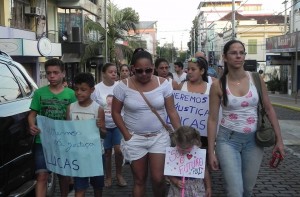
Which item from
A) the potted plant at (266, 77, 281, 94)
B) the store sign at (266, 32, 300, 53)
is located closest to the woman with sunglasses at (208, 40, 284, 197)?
the store sign at (266, 32, 300, 53)

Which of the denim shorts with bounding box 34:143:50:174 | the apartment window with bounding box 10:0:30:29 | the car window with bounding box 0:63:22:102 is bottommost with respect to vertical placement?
the denim shorts with bounding box 34:143:50:174

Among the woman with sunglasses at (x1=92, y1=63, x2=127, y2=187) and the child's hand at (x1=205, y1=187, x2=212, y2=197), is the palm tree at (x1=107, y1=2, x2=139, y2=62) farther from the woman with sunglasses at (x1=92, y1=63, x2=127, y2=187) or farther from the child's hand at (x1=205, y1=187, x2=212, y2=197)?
the child's hand at (x1=205, y1=187, x2=212, y2=197)

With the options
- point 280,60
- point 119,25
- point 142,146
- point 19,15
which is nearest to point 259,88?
point 142,146

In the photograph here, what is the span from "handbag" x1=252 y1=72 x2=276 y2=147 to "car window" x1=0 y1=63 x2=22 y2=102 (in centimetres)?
248

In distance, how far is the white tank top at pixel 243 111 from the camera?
4.00m

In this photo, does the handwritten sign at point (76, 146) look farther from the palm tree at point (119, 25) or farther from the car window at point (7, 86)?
the palm tree at point (119, 25)

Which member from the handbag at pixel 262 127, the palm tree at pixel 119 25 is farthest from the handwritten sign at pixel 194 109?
the palm tree at pixel 119 25

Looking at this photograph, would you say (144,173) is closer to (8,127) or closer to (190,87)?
(8,127)

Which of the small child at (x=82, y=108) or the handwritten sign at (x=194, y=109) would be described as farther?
the handwritten sign at (x=194, y=109)

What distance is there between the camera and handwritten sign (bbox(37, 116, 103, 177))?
13.8ft

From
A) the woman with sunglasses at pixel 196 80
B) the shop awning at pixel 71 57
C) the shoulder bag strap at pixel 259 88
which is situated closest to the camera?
the shoulder bag strap at pixel 259 88

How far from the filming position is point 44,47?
19406 mm

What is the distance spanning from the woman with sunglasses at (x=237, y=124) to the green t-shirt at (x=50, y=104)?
147 cm

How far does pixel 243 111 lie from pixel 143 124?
0.94 meters
